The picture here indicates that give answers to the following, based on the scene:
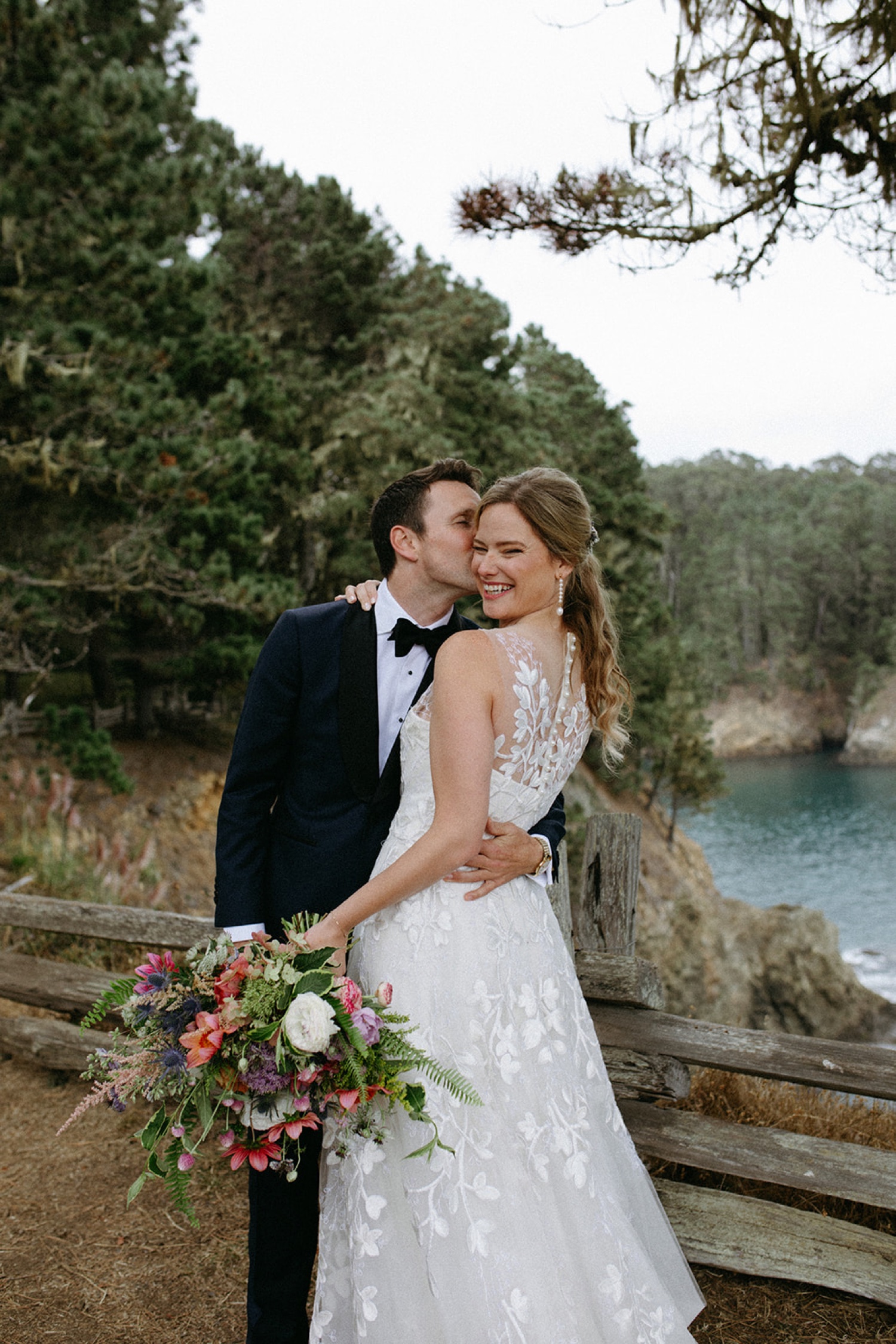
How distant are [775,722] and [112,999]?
52.9m

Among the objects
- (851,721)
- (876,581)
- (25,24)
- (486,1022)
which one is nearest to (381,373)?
(25,24)

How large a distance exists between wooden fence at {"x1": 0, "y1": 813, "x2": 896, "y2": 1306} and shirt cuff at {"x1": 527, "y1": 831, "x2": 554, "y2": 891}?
2.58ft

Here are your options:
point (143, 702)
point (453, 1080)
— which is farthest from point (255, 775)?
point (143, 702)

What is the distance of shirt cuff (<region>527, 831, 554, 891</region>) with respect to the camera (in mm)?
2594

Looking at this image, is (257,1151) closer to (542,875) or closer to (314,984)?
(314,984)

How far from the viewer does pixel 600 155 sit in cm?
444

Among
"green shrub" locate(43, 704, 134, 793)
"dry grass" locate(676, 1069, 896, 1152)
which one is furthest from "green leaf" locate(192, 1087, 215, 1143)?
"green shrub" locate(43, 704, 134, 793)

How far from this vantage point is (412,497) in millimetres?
2748

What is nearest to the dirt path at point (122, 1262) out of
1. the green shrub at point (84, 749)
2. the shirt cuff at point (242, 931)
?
the shirt cuff at point (242, 931)

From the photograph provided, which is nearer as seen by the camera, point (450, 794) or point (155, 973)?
point (155, 973)

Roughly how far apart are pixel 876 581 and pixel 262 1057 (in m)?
58.3

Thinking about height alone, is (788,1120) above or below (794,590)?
below

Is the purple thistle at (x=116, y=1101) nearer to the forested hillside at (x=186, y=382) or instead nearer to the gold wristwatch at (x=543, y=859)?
the gold wristwatch at (x=543, y=859)

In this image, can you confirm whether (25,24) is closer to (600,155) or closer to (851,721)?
(600,155)
